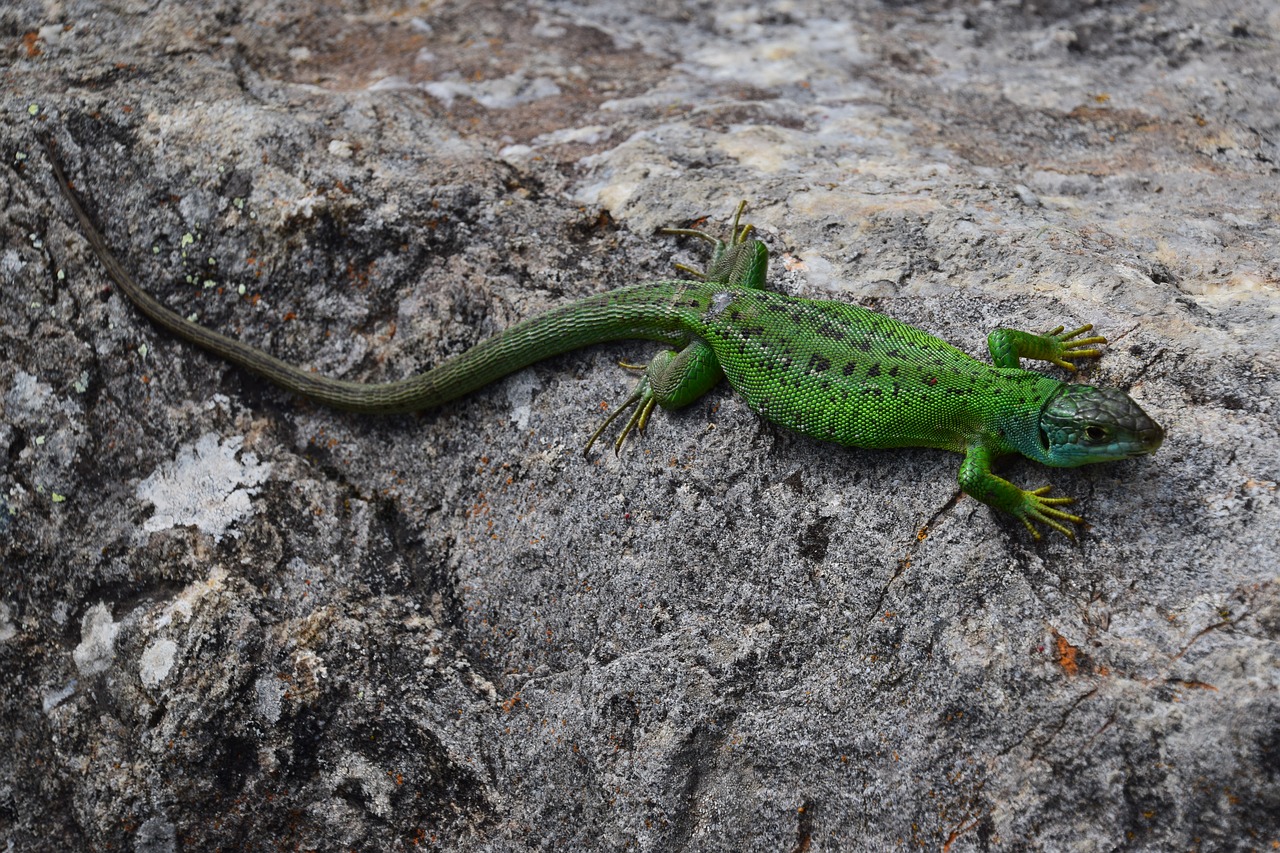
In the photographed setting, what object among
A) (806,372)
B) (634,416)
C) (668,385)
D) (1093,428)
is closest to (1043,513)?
(1093,428)

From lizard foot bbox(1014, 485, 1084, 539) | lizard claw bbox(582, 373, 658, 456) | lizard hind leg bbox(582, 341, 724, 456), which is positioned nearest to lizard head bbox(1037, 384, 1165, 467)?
lizard foot bbox(1014, 485, 1084, 539)

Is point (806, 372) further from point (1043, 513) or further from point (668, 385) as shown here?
point (1043, 513)

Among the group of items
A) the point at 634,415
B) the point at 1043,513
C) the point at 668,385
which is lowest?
the point at 634,415

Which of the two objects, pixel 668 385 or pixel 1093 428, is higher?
pixel 1093 428

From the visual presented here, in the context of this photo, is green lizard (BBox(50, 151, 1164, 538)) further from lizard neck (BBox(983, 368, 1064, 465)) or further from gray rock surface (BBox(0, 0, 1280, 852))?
gray rock surface (BBox(0, 0, 1280, 852))

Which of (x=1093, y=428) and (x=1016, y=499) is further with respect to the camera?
(x=1016, y=499)

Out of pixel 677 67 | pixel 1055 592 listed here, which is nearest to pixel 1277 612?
pixel 1055 592
